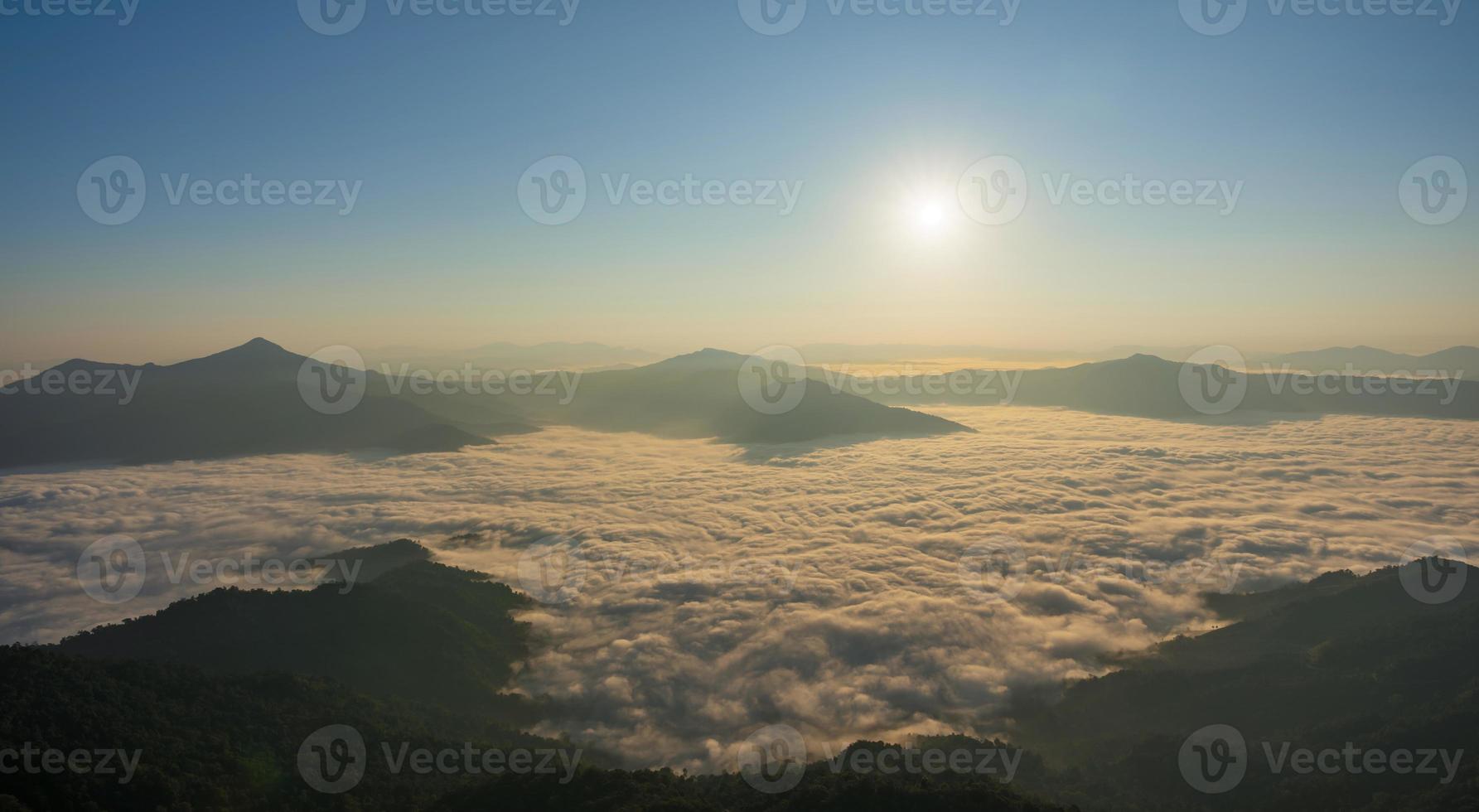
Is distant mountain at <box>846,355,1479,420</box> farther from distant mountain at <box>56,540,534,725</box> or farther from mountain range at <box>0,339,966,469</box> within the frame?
distant mountain at <box>56,540,534,725</box>

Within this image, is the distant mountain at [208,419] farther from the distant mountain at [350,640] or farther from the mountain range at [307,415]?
the distant mountain at [350,640]

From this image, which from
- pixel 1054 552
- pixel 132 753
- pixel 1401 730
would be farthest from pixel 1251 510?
pixel 132 753

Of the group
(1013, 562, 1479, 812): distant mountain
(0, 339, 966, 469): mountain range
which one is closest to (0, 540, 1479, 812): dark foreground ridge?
(1013, 562, 1479, 812): distant mountain

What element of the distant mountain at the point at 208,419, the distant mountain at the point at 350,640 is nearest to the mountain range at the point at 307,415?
the distant mountain at the point at 208,419

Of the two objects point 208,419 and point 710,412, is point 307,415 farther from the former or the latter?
point 710,412

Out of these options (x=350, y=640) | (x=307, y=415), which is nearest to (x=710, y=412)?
(x=307, y=415)
